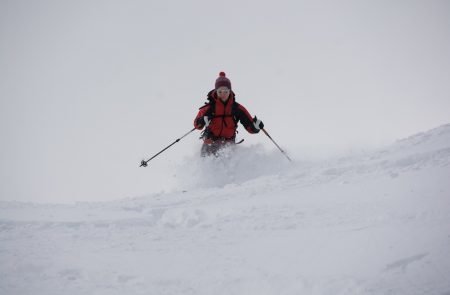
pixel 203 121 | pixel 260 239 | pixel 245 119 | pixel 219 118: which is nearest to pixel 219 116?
pixel 219 118

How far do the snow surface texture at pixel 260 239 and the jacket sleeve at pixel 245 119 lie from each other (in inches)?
160

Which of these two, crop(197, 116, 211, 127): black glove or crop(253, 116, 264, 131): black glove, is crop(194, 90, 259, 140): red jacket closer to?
crop(197, 116, 211, 127): black glove

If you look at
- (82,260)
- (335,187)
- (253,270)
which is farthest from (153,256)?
(335,187)

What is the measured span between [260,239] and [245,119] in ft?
19.9

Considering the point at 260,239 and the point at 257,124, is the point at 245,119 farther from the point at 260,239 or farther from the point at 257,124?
the point at 260,239

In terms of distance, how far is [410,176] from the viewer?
3.96m

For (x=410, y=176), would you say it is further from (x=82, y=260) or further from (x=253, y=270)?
(x=82, y=260)

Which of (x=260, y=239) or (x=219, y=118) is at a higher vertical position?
(x=219, y=118)

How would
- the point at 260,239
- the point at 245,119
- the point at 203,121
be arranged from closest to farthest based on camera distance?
the point at 260,239 → the point at 203,121 → the point at 245,119

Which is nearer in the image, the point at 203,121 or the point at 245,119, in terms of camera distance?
the point at 203,121

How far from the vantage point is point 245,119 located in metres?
8.88

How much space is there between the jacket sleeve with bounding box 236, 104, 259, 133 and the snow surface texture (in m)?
4.06

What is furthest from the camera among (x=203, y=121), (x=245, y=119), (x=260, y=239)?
(x=245, y=119)

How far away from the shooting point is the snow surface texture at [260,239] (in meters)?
2.21
